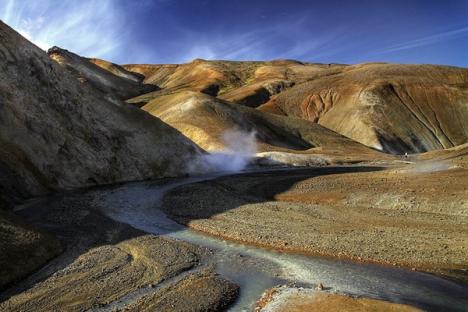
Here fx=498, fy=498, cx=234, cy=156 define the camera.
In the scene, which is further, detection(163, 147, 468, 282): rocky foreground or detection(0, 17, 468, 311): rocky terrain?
detection(163, 147, 468, 282): rocky foreground

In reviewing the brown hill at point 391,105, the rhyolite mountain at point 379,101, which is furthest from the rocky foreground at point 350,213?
the brown hill at point 391,105

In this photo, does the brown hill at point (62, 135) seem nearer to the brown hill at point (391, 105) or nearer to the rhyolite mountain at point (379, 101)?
the rhyolite mountain at point (379, 101)

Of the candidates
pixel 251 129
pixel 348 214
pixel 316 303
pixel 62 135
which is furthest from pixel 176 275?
pixel 251 129

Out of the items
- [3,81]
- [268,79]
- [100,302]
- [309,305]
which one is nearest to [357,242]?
[309,305]

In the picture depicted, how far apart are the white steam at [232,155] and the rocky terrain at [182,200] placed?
0.29m

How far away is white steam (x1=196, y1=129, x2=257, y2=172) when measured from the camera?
208 feet

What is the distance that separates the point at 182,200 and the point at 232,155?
97.3 ft

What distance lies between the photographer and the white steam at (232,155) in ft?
208

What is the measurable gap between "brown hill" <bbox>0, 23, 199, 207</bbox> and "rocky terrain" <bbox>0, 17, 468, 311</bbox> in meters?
0.15

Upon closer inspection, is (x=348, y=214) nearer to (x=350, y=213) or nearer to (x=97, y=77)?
(x=350, y=213)

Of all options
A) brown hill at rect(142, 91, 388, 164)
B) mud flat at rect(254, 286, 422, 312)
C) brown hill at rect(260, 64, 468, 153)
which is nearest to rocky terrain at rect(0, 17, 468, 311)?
mud flat at rect(254, 286, 422, 312)

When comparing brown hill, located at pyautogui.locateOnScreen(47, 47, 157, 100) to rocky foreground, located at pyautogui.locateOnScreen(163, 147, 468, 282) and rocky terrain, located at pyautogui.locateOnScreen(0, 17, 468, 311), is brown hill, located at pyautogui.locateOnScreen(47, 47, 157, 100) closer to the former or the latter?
rocky terrain, located at pyautogui.locateOnScreen(0, 17, 468, 311)

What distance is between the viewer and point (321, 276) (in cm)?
2152

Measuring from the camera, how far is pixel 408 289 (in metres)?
19.7
